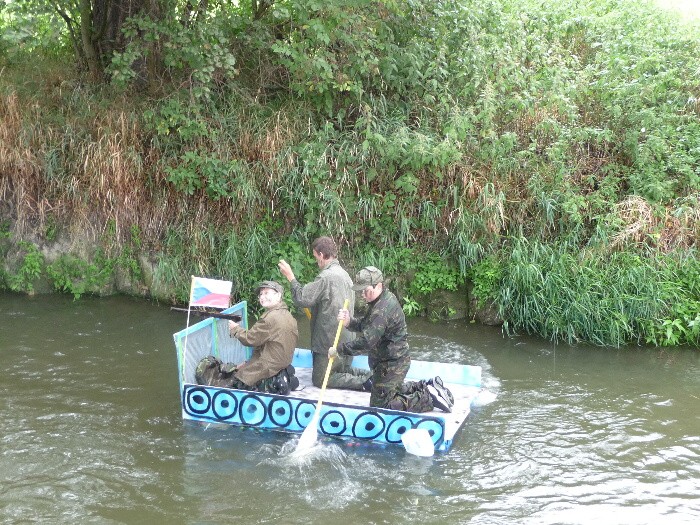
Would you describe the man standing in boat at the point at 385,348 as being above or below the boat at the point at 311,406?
above

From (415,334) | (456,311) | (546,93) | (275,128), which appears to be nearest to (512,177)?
(546,93)

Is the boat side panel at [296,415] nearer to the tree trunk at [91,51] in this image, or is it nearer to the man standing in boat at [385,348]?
the man standing in boat at [385,348]

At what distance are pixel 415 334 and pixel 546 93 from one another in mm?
4549

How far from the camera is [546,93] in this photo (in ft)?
40.7

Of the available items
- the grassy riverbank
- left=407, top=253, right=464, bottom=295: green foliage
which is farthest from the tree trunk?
left=407, top=253, right=464, bottom=295: green foliage

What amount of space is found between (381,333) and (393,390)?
632 mm

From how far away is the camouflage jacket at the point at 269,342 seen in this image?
25.8ft

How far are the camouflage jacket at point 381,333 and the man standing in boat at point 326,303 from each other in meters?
0.69

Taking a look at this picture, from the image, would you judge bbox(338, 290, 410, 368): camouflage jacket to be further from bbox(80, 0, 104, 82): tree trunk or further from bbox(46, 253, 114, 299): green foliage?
bbox(80, 0, 104, 82): tree trunk

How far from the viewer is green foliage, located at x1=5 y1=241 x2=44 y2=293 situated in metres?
12.2

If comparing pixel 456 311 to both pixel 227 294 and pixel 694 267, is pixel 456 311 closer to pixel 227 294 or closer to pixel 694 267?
pixel 694 267

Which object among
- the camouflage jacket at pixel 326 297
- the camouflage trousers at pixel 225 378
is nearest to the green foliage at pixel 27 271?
the camouflage trousers at pixel 225 378

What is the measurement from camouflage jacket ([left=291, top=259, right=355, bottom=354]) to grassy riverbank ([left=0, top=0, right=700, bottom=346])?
11.0ft

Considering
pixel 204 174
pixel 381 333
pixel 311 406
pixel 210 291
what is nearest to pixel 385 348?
pixel 381 333
